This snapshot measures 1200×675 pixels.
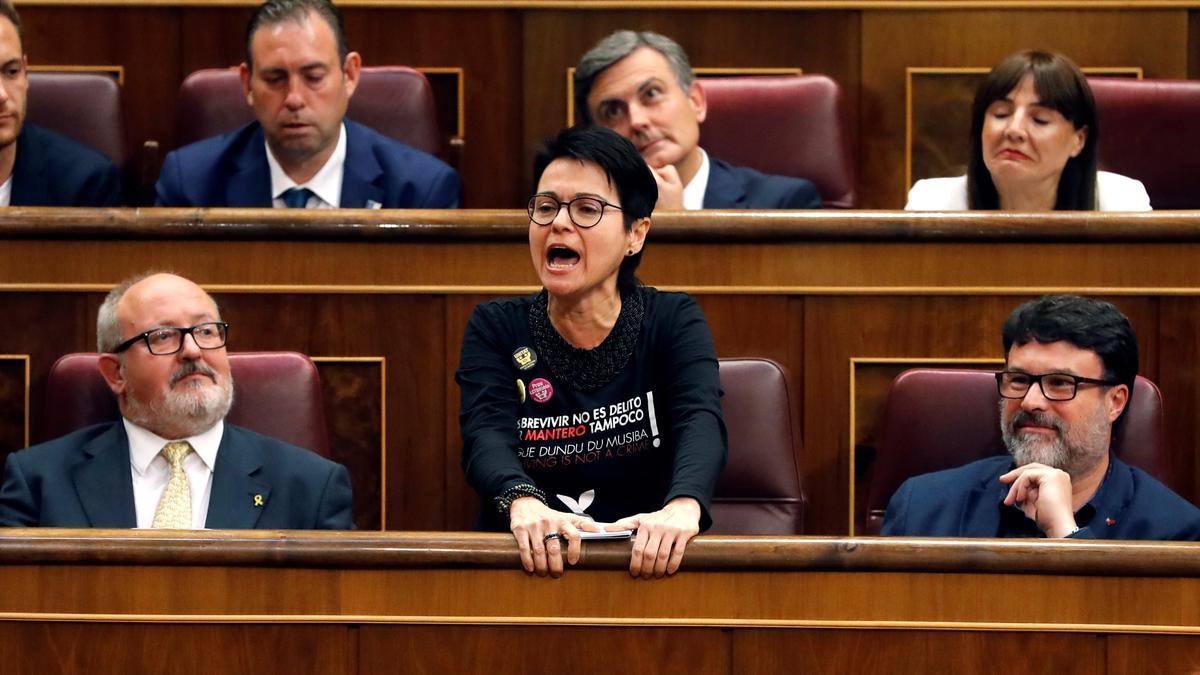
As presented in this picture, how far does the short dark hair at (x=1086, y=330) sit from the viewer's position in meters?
1.00

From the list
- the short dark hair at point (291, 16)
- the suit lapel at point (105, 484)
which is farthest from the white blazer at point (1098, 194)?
the suit lapel at point (105, 484)

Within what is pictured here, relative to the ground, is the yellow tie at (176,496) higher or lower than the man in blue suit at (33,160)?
lower

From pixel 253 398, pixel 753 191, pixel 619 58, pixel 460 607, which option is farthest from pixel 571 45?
pixel 460 607

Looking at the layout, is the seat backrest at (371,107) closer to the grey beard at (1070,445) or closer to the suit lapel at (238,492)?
the suit lapel at (238,492)

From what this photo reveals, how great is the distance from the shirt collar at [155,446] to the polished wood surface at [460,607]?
0.25m

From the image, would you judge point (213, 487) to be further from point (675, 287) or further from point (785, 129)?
point (785, 129)

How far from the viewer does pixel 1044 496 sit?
3.05ft

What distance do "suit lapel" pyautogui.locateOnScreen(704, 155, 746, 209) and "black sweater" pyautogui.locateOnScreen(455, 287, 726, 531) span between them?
1.05 feet

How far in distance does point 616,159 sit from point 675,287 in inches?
6.8

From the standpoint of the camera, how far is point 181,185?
50.8 inches

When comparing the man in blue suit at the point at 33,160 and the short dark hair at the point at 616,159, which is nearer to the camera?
the short dark hair at the point at 616,159

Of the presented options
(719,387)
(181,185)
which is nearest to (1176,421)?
(719,387)

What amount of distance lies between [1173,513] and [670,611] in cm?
33

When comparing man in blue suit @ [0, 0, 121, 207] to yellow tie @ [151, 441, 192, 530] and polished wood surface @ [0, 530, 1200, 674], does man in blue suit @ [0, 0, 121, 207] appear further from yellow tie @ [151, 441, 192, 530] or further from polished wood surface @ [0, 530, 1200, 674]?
polished wood surface @ [0, 530, 1200, 674]
